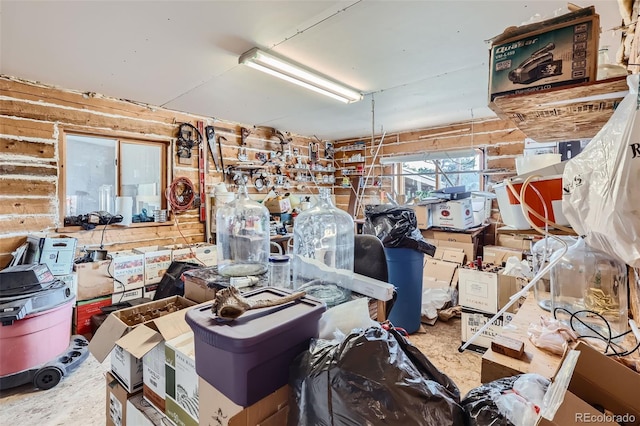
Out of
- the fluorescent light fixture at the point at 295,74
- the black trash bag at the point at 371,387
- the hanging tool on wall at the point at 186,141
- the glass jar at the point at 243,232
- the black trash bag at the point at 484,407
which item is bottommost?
the black trash bag at the point at 484,407

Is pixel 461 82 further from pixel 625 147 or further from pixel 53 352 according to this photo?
pixel 53 352

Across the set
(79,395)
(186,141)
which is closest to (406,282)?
(79,395)

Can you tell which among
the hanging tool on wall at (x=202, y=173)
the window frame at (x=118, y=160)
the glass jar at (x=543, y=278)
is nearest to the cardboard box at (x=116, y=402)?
the glass jar at (x=543, y=278)

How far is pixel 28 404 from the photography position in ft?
7.02

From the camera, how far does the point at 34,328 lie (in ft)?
7.55

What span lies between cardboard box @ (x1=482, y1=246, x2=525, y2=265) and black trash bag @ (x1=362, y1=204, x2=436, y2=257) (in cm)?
155

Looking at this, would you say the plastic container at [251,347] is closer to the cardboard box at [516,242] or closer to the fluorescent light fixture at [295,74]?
the fluorescent light fixture at [295,74]

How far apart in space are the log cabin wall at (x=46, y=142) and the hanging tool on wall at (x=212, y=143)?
1.98ft

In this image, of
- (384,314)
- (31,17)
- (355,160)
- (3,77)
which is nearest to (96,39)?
(31,17)

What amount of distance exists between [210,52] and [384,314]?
96.4 inches

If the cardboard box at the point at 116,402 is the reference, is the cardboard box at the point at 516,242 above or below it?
above

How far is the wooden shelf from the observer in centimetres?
94

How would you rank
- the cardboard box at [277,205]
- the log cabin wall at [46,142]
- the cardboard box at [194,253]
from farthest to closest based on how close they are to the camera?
1. the cardboard box at [277,205]
2. the cardboard box at [194,253]
3. the log cabin wall at [46,142]

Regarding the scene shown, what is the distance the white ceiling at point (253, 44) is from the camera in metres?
1.93
